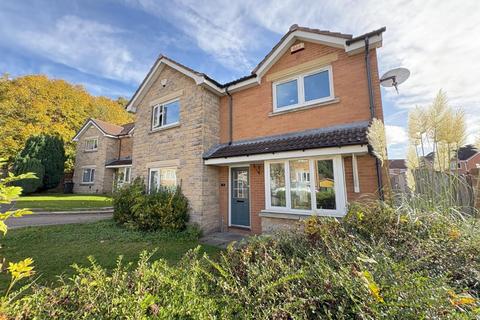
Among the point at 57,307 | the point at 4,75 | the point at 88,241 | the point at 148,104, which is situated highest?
the point at 4,75

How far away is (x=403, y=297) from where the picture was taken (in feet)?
5.59

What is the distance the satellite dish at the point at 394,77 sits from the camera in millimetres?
6419

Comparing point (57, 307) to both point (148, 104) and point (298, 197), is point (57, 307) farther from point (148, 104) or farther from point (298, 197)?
point (148, 104)

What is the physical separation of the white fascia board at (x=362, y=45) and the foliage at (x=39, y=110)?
34.0 metres

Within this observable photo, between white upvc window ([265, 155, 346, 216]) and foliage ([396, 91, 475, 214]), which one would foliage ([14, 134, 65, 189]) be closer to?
white upvc window ([265, 155, 346, 216])

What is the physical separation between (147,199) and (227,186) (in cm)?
364

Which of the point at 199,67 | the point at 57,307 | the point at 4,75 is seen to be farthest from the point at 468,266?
the point at 4,75

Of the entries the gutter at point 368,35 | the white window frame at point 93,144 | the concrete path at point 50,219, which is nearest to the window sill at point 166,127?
the concrete path at point 50,219

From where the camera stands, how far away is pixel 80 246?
21.7 feet

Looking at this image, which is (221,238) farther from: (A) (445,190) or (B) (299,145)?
(A) (445,190)

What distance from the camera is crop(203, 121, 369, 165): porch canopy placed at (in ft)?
18.6

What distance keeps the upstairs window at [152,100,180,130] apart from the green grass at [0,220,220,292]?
5503 millimetres

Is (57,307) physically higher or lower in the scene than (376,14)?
lower

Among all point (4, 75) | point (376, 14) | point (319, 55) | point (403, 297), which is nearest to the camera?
point (403, 297)
